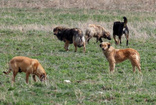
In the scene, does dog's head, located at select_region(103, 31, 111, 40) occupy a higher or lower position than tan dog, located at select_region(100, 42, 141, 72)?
lower

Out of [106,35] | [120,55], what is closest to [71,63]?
[120,55]

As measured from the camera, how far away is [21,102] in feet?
27.6

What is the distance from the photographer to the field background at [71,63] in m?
8.90

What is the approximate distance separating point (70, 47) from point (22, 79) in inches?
284

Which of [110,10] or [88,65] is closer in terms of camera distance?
[88,65]

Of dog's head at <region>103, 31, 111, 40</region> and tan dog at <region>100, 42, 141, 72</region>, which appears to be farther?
dog's head at <region>103, 31, 111, 40</region>

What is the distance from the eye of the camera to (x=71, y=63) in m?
13.8

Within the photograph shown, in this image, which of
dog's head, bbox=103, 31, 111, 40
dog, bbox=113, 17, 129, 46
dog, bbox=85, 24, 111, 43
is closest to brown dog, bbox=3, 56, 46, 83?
dog, bbox=85, 24, 111, 43

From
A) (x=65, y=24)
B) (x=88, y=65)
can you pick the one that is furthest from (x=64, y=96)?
(x=65, y=24)

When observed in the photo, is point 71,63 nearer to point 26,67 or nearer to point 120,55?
point 120,55

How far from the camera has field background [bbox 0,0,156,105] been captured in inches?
351

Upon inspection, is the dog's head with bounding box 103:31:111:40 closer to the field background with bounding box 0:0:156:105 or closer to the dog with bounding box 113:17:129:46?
the dog with bounding box 113:17:129:46

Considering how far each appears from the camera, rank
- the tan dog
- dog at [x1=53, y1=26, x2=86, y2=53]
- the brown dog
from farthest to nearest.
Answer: dog at [x1=53, y1=26, x2=86, y2=53] < the tan dog < the brown dog

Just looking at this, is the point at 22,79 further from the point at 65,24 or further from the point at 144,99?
the point at 65,24
